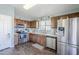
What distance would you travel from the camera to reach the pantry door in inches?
114

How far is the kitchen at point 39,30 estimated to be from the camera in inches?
105

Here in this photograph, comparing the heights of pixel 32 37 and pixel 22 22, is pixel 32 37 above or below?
below

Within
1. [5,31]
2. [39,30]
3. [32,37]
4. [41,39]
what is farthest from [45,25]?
[5,31]

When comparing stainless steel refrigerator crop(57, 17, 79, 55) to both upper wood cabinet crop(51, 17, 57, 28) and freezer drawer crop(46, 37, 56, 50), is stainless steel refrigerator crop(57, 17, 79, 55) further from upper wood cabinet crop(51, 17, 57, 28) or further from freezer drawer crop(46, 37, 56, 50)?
upper wood cabinet crop(51, 17, 57, 28)

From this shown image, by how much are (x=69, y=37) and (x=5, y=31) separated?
2.15 metres

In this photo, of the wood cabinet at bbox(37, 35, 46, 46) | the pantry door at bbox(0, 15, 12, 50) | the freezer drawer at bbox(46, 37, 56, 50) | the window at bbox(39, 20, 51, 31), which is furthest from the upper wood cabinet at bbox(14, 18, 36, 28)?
the freezer drawer at bbox(46, 37, 56, 50)

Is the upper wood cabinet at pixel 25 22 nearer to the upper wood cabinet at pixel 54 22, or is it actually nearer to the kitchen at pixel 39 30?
the kitchen at pixel 39 30

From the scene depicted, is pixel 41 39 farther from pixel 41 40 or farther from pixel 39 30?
pixel 39 30

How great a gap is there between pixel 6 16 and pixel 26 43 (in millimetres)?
1276

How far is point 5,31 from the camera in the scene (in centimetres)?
301

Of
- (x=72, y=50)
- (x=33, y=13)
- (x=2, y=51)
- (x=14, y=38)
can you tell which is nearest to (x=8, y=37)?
(x=14, y=38)

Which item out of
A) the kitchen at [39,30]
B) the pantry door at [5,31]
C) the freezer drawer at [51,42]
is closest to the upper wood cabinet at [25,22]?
the kitchen at [39,30]

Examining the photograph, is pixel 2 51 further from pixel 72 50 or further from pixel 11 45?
pixel 72 50

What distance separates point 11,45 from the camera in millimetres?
3107
